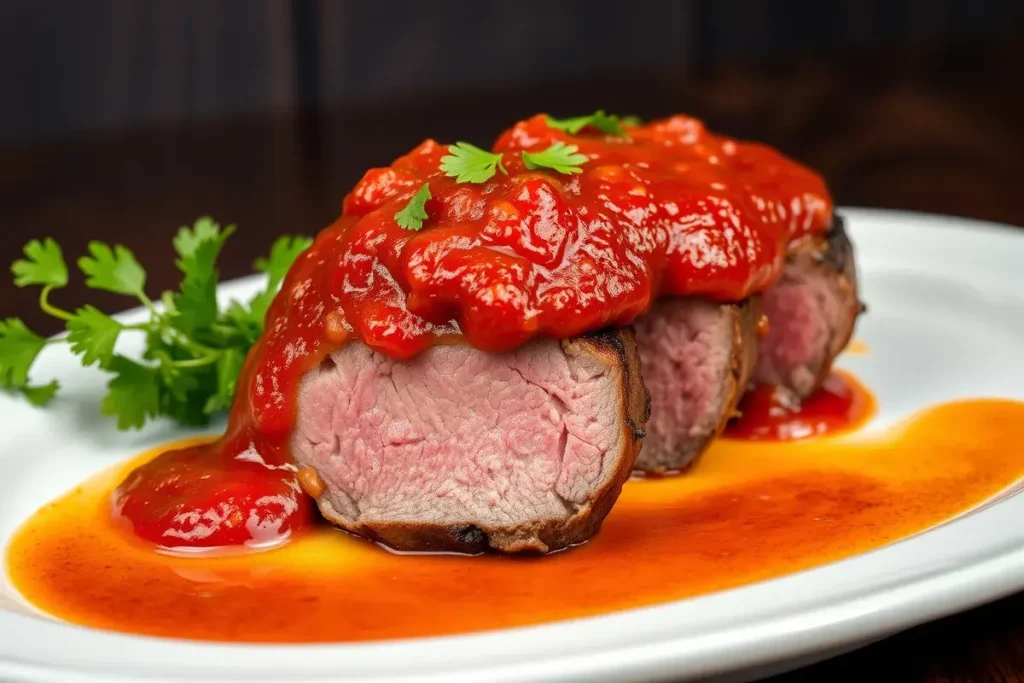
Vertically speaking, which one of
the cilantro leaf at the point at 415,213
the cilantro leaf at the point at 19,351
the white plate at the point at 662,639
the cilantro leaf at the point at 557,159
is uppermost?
the cilantro leaf at the point at 557,159

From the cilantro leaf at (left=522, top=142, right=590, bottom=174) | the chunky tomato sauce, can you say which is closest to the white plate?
the chunky tomato sauce

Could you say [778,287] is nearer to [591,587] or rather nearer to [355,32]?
[591,587]

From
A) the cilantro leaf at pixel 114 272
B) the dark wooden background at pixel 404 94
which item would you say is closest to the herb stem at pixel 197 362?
the cilantro leaf at pixel 114 272

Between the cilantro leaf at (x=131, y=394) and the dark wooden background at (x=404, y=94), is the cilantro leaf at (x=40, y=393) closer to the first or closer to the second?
the cilantro leaf at (x=131, y=394)

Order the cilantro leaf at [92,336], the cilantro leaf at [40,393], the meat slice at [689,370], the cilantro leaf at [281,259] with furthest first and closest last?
1. the cilantro leaf at [281,259]
2. the cilantro leaf at [40,393]
3. the cilantro leaf at [92,336]
4. the meat slice at [689,370]

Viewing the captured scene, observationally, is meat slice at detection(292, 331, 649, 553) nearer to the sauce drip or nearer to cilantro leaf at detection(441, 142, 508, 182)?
cilantro leaf at detection(441, 142, 508, 182)

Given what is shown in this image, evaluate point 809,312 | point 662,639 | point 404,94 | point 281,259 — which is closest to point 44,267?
point 281,259

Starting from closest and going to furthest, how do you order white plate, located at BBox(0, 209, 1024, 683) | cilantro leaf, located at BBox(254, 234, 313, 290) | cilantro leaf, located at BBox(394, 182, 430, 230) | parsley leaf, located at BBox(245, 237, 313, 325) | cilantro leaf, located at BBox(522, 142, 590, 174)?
white plate, located at BBox(0, 209, 1024, 683), cilantro leaf, located at BBox(394, 182, 430, 230), cilantro leaf, located at BBox(522, 142, 590, 174), parsley leaf, located at BBox(245, 237, 313, 325), cilantro leaf, located at BBox(254, 234, 313, 290)

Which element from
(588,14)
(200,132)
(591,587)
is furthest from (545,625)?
(588,14)
